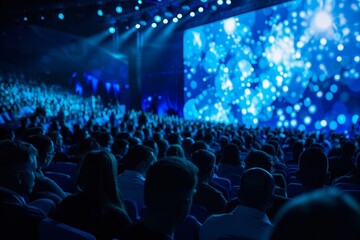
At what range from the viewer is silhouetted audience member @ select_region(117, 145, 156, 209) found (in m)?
4.08

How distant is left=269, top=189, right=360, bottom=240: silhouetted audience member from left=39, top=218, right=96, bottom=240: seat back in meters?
1.36

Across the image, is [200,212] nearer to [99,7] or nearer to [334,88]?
[334,88]

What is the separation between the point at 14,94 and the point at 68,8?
22.5 ft

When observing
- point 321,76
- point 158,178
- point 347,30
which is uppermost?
point 347,30

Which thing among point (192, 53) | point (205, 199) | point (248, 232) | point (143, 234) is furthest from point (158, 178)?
point (192, 53)

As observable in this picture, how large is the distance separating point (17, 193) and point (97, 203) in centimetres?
52

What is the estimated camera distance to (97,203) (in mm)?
2621

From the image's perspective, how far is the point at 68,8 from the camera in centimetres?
1861

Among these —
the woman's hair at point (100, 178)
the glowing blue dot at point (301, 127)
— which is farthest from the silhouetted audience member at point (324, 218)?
the glowing blue dot at point (301, 127)

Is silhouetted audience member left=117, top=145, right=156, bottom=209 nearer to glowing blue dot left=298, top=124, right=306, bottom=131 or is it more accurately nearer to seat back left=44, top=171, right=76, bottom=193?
seat back left=44, top=171, right=76, bottom=193

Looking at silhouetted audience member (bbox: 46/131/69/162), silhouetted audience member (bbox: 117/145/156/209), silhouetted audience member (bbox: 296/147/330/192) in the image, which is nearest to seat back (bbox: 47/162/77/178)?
silhouetted audience member (bbox: 46/131/69/162)

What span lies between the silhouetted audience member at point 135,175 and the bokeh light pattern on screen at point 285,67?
12796mm

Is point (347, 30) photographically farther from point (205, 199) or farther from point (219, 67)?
point (205, 199)

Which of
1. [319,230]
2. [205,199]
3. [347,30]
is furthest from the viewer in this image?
[347,30]
